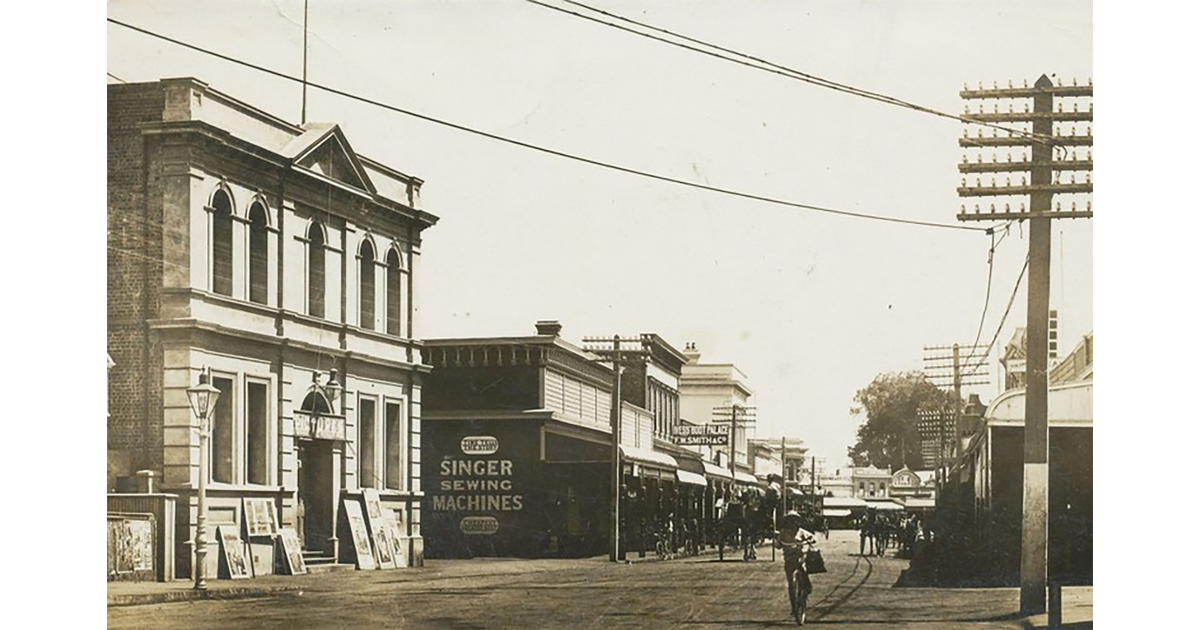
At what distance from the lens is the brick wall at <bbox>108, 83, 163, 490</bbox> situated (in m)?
11.4

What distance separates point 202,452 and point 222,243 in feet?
4.57

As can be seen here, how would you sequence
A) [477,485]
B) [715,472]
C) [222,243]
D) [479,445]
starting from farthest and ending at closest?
[715,472], [479,445], [477,485], [222,243]

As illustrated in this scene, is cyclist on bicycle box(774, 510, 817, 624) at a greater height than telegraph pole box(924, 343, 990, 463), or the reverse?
telegraph pole box(924, 343, 990, 463)

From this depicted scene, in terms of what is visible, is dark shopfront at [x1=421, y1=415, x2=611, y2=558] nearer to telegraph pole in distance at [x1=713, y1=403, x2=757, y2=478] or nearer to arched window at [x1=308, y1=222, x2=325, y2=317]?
telegraph pole in distance at [x1=713, y1=403, x2=757, y2=478]

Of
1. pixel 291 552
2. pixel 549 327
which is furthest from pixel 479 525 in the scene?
pixel 549 327

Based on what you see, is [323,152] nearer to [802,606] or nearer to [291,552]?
[291,552]

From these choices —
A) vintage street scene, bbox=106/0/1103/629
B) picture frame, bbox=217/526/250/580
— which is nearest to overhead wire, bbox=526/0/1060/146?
vintage street scene, bbox=106/0/1103/629

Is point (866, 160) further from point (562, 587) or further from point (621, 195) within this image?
point (562, 587)

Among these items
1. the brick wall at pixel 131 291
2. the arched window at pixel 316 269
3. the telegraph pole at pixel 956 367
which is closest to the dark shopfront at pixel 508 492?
the arched window at pixel 316 269

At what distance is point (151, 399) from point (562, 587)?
299 centimetres

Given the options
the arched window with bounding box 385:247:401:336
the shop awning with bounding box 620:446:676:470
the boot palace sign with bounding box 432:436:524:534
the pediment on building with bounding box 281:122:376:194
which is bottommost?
the boot palace sign with bounding box 432:436:524:534

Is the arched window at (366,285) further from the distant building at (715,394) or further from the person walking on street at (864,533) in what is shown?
the person walking on street at (864,533)

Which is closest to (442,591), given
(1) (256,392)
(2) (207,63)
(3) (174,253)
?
(1) (256,392)

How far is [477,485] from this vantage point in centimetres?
1157
